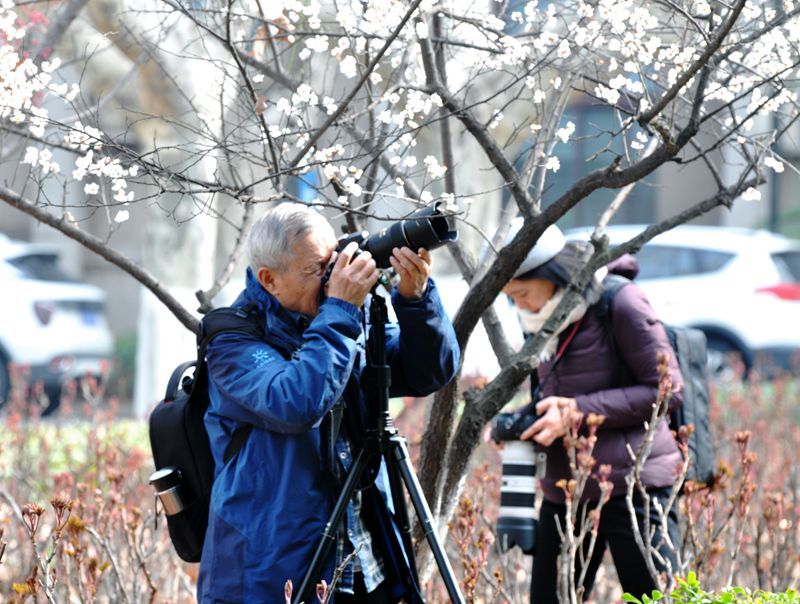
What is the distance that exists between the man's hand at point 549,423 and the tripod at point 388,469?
87 cm

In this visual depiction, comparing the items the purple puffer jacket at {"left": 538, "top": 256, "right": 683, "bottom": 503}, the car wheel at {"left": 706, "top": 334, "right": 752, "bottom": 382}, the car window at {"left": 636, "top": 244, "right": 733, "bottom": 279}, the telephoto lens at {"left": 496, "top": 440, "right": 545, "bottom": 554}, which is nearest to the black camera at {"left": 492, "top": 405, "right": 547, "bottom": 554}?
the telephoto lens at {"left": 496, "top": 440, "right": 545, "bottom": 554}

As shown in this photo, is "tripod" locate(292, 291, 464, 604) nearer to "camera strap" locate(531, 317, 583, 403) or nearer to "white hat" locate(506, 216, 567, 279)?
"white hat" locate(506, 216, 567, 279)

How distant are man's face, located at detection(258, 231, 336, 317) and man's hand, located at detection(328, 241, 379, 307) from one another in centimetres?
9

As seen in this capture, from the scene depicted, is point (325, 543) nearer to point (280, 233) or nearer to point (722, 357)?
point (280, 233)

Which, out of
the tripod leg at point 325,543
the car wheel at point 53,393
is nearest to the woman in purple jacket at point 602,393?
the tripod leg at point 325,543

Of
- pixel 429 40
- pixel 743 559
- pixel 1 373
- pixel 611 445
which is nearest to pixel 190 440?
pixel 429 40

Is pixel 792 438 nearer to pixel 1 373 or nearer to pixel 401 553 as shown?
pixel 401 553

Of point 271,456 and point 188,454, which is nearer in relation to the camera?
point 271,456

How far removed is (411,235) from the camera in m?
2.66

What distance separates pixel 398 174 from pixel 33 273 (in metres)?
10.7

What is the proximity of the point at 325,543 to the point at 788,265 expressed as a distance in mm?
10981

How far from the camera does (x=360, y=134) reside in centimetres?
324

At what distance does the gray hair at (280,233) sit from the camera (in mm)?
2709

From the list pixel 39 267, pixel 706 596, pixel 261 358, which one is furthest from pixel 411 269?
pixel 39 267
